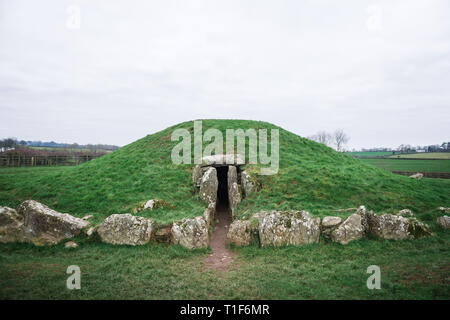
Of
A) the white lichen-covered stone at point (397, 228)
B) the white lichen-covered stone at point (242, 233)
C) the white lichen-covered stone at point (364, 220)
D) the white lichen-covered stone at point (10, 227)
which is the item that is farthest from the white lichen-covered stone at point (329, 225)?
the white lichen-covered stone at point (10, 227)

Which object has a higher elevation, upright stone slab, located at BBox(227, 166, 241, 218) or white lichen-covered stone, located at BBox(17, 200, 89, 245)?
upright stone slab, located at BBox(227, 166, 241, 218)

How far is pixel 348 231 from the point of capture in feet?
29.1

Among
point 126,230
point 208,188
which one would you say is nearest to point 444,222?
point 208,188

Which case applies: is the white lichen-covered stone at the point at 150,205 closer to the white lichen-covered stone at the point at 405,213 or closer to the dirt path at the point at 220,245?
the dirt path at the point at 220,245

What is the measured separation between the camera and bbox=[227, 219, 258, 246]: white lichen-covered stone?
30.1ft

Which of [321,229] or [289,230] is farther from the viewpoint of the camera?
[321,229]

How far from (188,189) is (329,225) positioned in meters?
7.12

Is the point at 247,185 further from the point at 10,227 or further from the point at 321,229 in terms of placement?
the point at 10,227

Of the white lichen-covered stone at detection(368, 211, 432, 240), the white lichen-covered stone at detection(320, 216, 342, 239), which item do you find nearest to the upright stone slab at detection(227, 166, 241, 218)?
the white lichen-covered stone at detection(320, 216, 342, 239)

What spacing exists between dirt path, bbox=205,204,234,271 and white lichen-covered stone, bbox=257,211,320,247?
Result: 1.55m

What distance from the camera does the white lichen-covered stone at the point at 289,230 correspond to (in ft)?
28.8

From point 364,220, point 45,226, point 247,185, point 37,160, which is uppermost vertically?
point 37,160

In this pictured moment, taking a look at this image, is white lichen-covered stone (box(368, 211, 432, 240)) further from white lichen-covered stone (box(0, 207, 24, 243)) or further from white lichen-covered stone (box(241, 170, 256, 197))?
white lichen-covered stone (box(0, 207, 24, 243))
